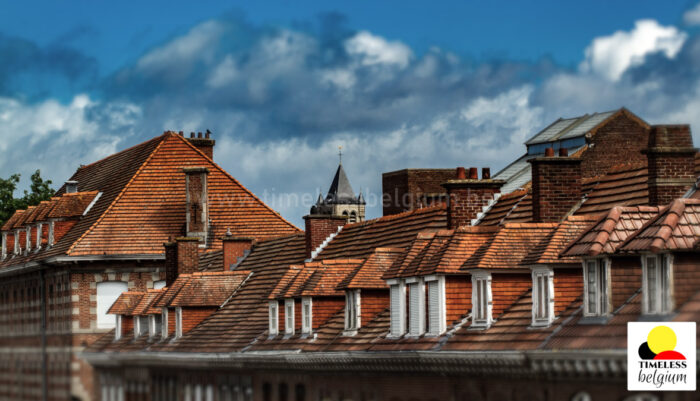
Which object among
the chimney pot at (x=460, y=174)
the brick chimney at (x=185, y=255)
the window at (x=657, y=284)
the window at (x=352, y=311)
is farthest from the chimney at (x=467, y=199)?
the brick chimney at (x=185, y=255)

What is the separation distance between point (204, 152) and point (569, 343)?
57.8 metres

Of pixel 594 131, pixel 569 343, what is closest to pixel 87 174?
pixel 594 131

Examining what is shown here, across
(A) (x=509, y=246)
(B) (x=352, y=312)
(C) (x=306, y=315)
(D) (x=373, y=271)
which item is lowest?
(C) (x=306, y=315)

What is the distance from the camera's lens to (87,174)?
89750 mm

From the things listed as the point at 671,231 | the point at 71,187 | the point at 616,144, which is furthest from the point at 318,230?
the point at 71,187

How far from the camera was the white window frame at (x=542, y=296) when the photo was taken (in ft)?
99.9

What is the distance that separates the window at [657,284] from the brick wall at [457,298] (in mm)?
8923

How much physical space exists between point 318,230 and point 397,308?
16.1 meters

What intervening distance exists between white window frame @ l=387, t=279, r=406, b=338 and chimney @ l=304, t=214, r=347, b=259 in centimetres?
1520

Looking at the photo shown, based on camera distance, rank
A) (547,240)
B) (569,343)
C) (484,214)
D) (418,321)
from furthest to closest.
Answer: (484,214) → (418,321) → (547,240) → (569,343)

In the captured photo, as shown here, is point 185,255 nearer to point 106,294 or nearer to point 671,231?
point 106,294

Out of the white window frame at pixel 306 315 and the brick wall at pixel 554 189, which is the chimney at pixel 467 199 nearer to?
the white window frame at pixel 306 315

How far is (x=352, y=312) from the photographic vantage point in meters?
41.6

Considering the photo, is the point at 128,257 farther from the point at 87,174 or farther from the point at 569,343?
the point at 569,343
